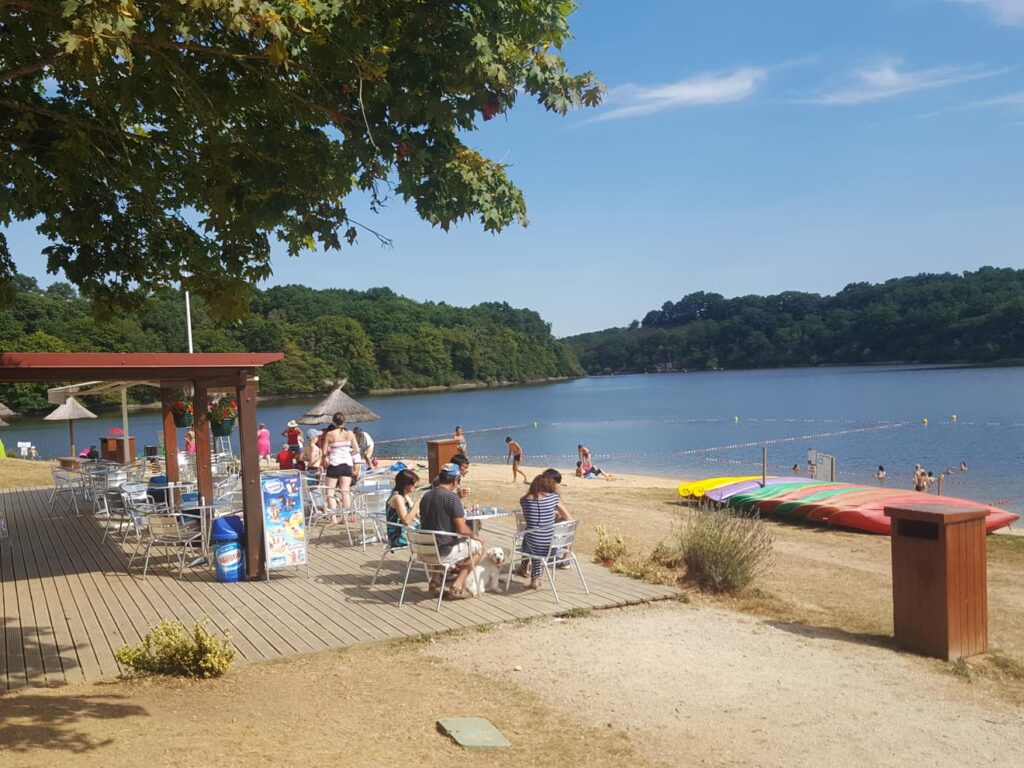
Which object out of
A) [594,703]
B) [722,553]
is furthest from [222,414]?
[594,703]

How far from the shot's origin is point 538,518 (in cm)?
756

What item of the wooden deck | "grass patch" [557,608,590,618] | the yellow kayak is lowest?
→ the yellow kayak

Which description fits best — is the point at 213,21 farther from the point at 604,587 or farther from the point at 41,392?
the point at 41,392

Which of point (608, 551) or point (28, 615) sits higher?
point (28, 615)

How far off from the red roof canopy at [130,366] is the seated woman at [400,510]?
1.63m

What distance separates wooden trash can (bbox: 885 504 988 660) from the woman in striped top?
270cm

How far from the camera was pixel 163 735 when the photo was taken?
4129 millimetres

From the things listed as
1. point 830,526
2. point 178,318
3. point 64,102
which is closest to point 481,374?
point 178,318

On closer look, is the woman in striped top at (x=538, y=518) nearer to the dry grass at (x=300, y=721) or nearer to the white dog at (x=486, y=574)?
the white dog at (x=486, y=574)

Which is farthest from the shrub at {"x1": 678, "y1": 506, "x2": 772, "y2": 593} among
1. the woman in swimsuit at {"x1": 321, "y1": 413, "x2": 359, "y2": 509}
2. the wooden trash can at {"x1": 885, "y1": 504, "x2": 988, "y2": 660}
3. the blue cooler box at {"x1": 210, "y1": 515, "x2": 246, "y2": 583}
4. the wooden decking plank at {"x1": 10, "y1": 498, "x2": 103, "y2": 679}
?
the wooden decking plank at {"x1": 10, "y1": 498, "x2": 103, "y2": 679}

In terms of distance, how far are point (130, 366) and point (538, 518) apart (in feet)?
12.5

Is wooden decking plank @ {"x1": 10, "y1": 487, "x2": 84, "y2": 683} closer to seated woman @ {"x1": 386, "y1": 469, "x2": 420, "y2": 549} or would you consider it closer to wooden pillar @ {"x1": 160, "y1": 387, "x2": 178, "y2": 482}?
wooden pillar @ {"x1": 160, "y1": 387, "x2": 178, "y2": 482}

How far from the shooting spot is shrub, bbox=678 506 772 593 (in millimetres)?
7883

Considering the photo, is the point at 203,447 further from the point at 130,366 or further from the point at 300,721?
the point at 300,721
